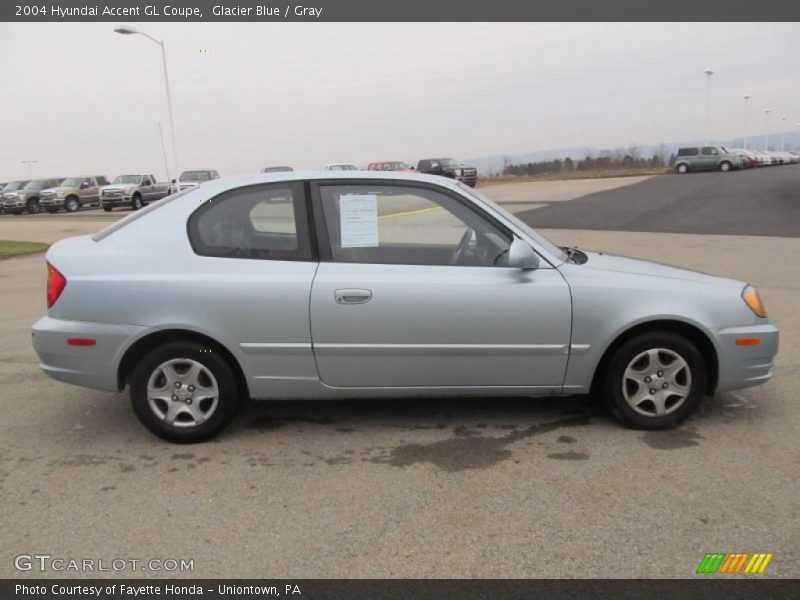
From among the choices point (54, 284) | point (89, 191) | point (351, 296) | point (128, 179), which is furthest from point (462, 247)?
point (89, 191)

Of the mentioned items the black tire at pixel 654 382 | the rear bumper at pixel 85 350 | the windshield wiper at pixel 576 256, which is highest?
the windshield wiper at pixel 576 256

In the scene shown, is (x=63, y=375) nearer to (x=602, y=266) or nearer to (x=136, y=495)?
(x=136, y=495)

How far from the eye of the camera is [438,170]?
38.7 m

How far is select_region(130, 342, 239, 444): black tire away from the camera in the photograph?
3826 millimetres

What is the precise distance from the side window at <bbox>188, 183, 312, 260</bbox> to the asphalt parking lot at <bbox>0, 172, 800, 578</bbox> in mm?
1163

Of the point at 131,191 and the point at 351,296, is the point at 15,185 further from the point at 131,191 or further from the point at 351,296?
the point at 351,296

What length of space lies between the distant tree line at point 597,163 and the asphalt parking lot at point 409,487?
200 ft

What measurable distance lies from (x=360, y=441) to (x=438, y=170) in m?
35.8

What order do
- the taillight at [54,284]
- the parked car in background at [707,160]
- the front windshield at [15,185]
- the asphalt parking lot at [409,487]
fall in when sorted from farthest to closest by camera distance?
the parked car in background at [707,160], the front windshield at [15,185], the taillight at [54,284], the asphalt parking lot at [409,487]

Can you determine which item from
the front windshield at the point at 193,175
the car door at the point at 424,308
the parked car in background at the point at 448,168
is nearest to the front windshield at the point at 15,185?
the front windshield at the point at 193,175

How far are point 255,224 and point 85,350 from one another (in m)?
1.24

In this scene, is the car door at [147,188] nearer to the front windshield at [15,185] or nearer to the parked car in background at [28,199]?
the parked car in background at [28,199]

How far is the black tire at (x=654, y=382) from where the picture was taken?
3883mm

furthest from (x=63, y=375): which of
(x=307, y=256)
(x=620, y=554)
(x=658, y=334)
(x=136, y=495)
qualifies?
(x=658, y=334)
